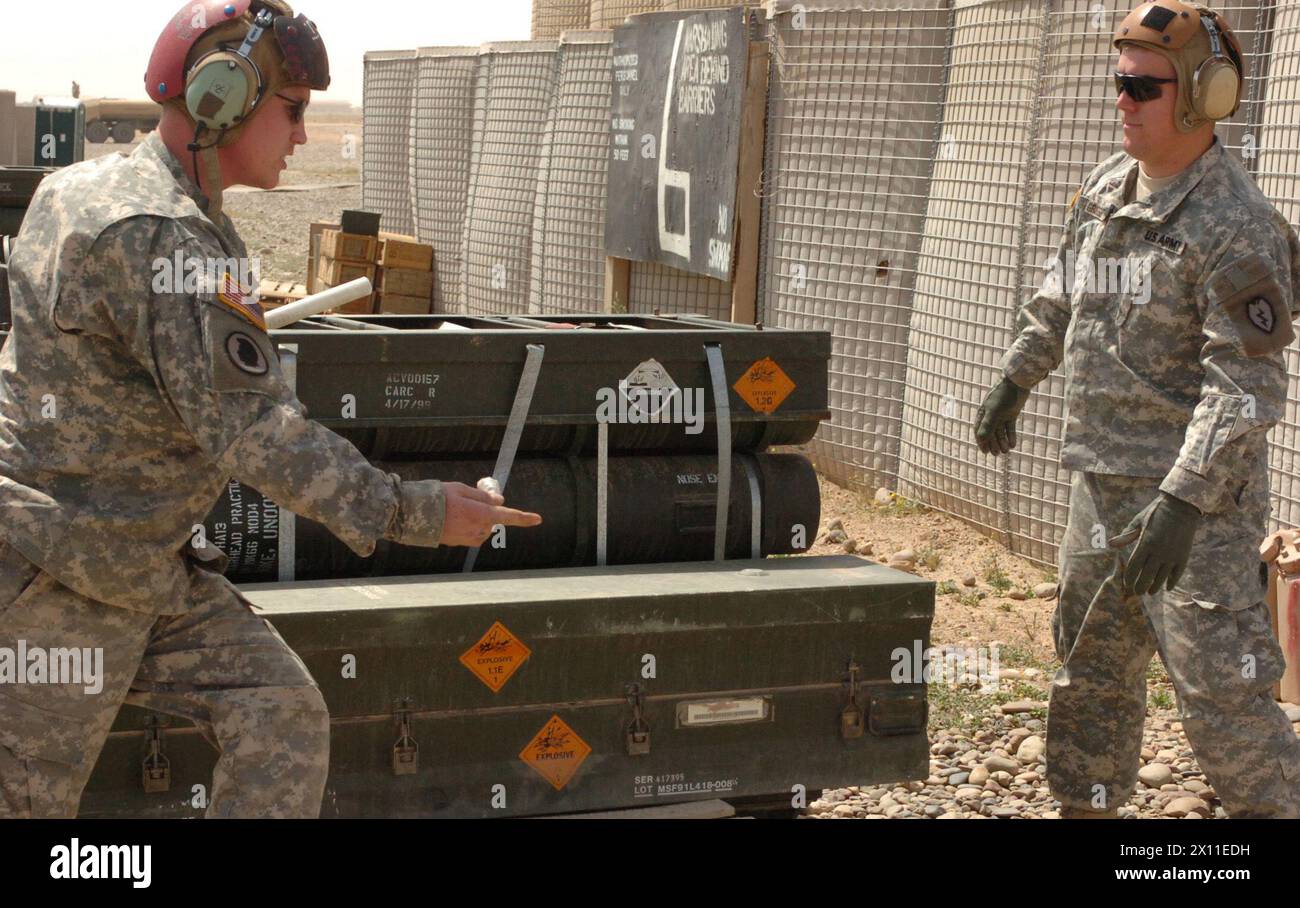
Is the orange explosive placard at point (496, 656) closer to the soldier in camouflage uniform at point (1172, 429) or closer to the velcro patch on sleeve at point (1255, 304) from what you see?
the soldier in camouflage uniform at point (1172, 429)

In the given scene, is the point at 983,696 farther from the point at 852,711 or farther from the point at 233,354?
the point at 233,354

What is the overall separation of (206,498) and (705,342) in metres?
1.78

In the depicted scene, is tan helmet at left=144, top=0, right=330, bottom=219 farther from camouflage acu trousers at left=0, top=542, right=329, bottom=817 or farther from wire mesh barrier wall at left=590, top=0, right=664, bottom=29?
wire mesh barrier wall at left=590, top=0, right=664, bottom=29

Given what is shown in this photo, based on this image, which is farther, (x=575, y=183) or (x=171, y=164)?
(x=575, y=183)

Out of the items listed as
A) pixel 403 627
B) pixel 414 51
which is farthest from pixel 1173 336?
pixel 414 51

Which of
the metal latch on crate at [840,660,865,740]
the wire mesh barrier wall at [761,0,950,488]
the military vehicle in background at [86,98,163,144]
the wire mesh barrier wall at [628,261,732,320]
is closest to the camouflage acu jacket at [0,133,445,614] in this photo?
the metal latch on crate at [840,660,865,740]

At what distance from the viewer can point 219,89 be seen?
3283 mm

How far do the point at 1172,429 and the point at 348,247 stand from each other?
11.5 m

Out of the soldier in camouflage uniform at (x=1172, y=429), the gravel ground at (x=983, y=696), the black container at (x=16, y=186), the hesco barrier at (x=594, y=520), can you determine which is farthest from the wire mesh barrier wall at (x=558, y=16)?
the soldier in camouflage uniform at (x=1172, y=429)

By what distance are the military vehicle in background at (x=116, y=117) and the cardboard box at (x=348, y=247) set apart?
41.2 meters

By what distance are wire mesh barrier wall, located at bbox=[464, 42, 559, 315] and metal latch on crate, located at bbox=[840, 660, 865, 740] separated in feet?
30.0

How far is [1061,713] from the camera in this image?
4688 mm

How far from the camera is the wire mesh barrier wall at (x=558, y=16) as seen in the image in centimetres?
1969

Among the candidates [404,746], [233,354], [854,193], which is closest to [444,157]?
[854,193]
